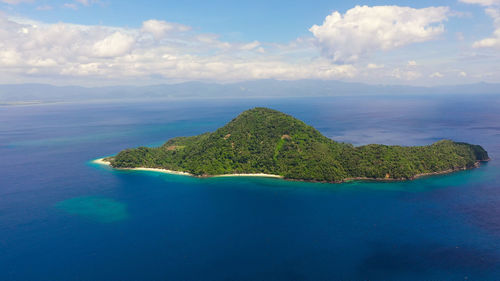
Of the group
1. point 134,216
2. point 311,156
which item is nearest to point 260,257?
point 134,216

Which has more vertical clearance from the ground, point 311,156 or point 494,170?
point 311,156

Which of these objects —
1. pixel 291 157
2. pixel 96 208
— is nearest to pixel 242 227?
pixel 96 208

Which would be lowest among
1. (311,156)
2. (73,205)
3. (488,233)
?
(488,233)

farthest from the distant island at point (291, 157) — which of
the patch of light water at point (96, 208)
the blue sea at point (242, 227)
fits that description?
the patch of light water at point (96, 208)

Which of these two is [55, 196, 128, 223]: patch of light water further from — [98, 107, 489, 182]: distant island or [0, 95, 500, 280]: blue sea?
[98, 107, 489, 182]: distant island

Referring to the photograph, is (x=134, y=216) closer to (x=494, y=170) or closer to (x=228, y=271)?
(x=228, y=271)

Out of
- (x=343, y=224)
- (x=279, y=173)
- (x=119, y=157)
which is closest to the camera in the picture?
(x=343, y=224)

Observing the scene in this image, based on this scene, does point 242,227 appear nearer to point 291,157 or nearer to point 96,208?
point 96,208

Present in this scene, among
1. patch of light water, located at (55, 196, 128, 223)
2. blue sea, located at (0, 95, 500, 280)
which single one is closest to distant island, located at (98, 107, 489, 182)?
blue sea, located at (0, 95, 500, 280)
